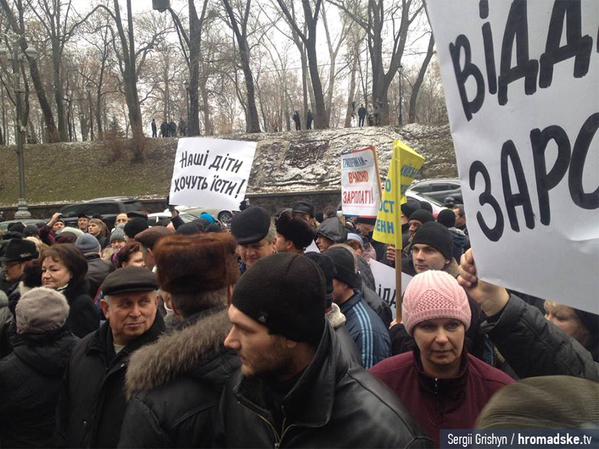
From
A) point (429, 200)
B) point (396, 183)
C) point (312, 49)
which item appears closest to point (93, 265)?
point (396, 183)

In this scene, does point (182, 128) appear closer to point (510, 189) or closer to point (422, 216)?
point (422, 216)

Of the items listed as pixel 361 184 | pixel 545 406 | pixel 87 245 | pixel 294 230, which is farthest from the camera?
pixel 361 184

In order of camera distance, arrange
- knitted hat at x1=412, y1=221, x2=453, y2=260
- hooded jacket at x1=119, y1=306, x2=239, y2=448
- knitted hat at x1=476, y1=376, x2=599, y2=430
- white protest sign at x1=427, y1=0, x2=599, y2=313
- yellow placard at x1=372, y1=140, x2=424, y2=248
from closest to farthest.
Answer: knitted hat at x1=476, y1=376, x2=599, y2=430, white protest sign at x1=427, y1=0, x2=599, y2=313, hooded jacket at x1=119, y1=306, x2=239, y2=448, yellow placard at x1=372, y1=140, x2=424, y2=248, knitted hat at x1=412, y1=221, x2=453, y2=260

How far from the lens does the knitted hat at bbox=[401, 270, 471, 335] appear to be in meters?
2.29

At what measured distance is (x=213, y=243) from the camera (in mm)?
2330

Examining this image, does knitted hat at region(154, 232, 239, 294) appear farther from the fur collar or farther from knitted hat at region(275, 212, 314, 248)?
knitted hat at region(275, 212, 314, 248)

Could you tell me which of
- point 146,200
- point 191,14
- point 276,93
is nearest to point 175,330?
point 146,200

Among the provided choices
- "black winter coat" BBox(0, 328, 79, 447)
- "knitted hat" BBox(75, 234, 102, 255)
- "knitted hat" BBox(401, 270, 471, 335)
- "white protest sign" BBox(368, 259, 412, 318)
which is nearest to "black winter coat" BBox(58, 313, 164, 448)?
"black winter coat" BBox(0, 328, 79, 447)

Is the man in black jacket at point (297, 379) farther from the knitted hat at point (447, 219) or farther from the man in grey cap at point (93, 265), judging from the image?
the knitted hat at point (447, 219)

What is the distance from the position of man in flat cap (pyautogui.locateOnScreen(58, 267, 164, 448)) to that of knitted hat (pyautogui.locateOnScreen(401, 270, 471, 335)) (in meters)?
1.16

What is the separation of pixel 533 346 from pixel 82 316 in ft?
9.32

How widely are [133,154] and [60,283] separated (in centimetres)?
2472

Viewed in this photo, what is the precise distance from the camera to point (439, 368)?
2.23 metres

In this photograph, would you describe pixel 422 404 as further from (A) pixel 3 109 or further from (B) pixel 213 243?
(A) pixel 3 109
